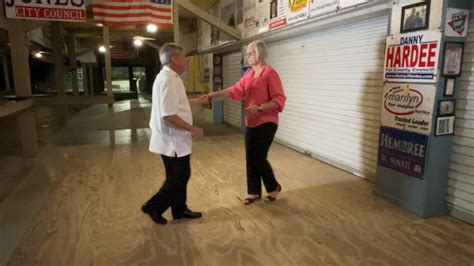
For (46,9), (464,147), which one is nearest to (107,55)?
(46,9)

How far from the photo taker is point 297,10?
4711mm

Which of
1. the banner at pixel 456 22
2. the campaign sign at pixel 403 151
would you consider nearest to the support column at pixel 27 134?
the campaign sign at pixel 403 151

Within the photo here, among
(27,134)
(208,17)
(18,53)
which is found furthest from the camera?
(208,17)

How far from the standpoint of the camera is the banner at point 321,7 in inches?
154

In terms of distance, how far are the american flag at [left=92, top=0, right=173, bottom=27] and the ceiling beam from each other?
39 cm

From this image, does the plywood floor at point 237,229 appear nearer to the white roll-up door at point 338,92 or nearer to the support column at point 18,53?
the white roll-up door at point 338,92

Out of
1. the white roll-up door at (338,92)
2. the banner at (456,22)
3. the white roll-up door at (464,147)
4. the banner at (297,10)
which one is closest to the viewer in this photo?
the banner at (456,22)

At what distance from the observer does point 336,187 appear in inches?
145

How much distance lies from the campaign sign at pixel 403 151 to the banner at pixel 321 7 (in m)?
1.60

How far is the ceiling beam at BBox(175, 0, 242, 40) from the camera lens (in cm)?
549

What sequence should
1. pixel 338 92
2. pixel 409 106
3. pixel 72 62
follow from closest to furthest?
1. pixel 409 106
2. pixel 338 92
3. pixel 72 62

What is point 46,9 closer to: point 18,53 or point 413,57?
point 18,53

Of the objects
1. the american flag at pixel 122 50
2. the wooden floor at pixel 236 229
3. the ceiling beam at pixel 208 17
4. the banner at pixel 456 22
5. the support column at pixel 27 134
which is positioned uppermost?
the american flag at pixel 122 50

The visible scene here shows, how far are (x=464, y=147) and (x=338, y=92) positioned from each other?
Answer: 1783 millimetres
